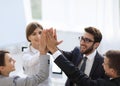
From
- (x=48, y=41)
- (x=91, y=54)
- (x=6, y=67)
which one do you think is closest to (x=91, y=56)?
(x=91, y=54)

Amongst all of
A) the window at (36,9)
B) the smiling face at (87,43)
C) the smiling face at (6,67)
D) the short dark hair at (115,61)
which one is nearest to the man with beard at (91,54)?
the smiling face at (87,43)

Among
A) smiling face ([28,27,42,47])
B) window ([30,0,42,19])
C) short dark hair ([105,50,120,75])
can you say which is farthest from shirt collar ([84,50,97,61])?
window ([30,0,42,19])

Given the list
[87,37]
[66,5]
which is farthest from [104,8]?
[87,37]

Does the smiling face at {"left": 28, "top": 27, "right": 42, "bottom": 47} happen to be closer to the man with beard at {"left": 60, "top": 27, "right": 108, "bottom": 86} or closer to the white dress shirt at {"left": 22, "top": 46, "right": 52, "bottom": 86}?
the white dress shirt at {"left": 22, "top": 46, "right": 52, "bottom": 86}

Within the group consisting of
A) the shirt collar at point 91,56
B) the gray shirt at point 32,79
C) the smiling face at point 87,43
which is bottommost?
the gray shirt at point 32,79

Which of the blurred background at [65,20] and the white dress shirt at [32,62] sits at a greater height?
the blurred background at [65,20]

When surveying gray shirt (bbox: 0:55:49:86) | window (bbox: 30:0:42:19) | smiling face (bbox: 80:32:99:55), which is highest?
window (bbox: 30:0:42:19)

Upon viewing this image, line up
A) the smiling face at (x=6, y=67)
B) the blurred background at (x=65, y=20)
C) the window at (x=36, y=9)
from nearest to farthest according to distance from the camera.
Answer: the smiling face at (x=6, y=67) → the blurred background at (x=65, y=20) → the window at (x=36, y=9)

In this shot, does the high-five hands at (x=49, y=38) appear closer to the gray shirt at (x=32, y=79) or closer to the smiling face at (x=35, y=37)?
the gray shirt at (x=32, y=79)

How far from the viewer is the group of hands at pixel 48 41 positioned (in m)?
2.02

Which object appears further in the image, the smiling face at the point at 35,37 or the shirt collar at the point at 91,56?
the smiling face at the point at 35,37

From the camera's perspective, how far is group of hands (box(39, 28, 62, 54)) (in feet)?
6.63

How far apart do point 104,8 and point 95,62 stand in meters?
1.09

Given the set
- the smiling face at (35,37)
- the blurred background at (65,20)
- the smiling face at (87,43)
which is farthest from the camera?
the blurred background at (65,20)
